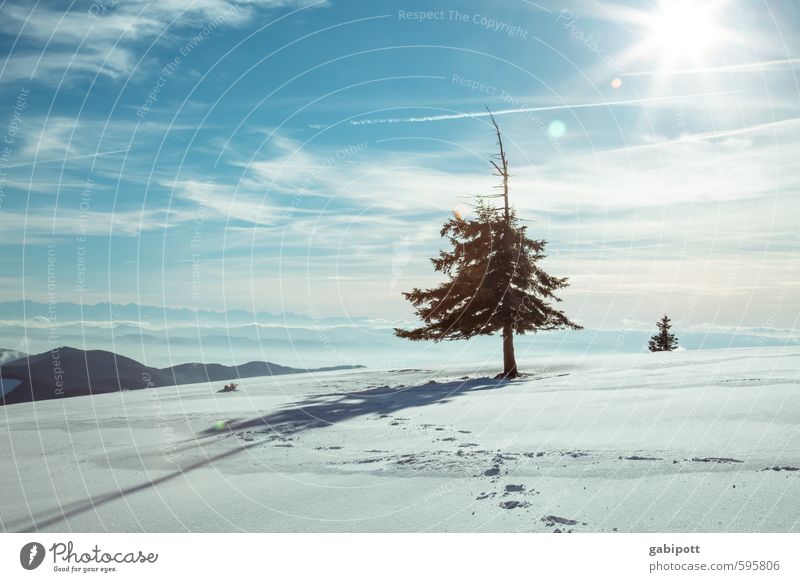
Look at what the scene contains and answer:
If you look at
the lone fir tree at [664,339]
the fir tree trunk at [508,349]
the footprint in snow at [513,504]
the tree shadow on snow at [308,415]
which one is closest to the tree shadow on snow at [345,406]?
the tree shadow on snow at [308,415]

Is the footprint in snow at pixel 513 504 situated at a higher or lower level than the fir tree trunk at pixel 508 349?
lower

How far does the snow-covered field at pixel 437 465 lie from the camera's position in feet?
17.5

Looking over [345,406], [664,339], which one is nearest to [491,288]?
[345,406]

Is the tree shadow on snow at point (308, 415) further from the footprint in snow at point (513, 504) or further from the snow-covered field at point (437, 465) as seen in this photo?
the footprint in snow at point (513, 504)

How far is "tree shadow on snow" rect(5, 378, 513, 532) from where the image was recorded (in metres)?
6.01

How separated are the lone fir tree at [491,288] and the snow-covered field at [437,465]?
8.85 m

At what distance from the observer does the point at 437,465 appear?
634cm

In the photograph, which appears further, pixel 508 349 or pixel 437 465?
pixel 508 349

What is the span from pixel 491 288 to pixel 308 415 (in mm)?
10662

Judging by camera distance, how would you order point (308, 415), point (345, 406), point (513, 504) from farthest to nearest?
point (345, 406)
point (308, 415)
point (513, 504)

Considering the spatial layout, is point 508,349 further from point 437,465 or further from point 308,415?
point 437,465

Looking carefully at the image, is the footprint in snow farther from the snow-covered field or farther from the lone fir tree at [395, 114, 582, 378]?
the lone fir tree at [395, 114, 582, 378]

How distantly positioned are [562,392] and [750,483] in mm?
5412

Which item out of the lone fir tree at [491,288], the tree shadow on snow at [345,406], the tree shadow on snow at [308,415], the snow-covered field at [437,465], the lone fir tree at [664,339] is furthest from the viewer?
the lone fir tree at [664,339]
